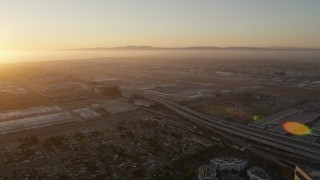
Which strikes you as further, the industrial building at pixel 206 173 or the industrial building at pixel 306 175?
the industrial building at pixel 206 173

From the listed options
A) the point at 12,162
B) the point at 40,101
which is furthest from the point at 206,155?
the point at 40,101

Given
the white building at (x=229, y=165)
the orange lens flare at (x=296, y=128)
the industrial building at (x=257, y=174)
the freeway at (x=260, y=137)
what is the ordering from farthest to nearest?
the orange lens flare at (x=296, y=128) → the freeway at (x=260, y=137) → the white building at (x=229, y=165) → the industrial building at (x=257, y=174)

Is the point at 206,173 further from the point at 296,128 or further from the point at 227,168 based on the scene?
the point at 296,128

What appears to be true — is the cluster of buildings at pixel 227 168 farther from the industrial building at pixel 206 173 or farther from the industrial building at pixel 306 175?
the industrial building at pixel 306 175

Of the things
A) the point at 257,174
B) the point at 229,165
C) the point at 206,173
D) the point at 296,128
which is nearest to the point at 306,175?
the point at 257,174

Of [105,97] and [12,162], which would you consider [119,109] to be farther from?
[12,162]

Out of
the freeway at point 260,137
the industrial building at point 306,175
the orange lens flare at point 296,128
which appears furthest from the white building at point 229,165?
the orange lens flare at point 296,128
